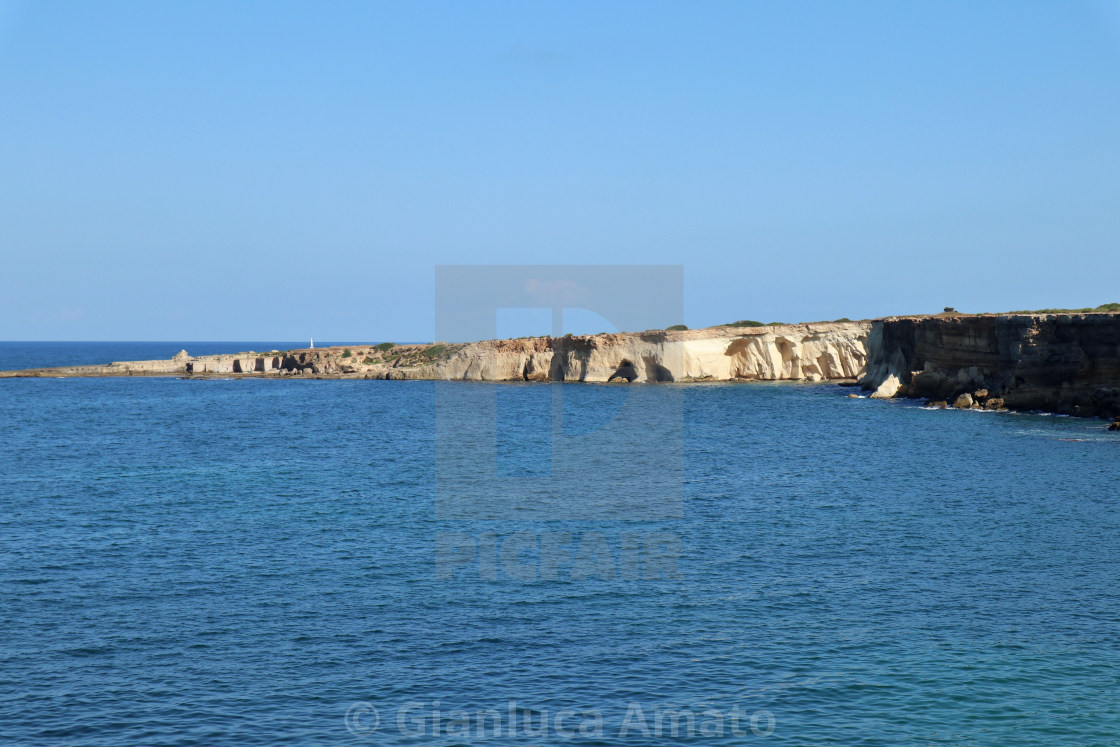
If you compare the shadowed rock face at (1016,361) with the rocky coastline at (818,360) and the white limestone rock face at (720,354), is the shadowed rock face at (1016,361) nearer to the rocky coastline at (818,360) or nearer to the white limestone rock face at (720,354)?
the rocky coastline at (818,360)

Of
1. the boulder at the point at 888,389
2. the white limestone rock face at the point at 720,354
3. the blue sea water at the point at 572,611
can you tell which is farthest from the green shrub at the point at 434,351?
the blue sea water at the point at 572,611

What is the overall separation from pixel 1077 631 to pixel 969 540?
7.72 metres

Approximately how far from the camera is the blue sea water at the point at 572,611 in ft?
51.2

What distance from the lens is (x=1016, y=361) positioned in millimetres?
63594

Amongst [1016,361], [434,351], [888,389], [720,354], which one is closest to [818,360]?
[720,354]

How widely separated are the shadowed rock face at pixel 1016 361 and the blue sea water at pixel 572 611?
1707 centimetres

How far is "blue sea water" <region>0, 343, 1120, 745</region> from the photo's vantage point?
15.6m

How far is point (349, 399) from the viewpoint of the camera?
298 ft

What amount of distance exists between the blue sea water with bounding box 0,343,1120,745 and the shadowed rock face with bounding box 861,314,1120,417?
17067 mm

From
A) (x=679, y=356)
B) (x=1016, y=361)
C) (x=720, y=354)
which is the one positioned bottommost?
(x=1016, y=361)

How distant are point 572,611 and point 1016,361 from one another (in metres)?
53.8

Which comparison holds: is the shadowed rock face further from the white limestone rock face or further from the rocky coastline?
the white limestone rock face

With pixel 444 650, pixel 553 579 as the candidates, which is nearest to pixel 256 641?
pixel 444 650

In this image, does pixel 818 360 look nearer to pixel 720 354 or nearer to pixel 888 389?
pixel 720 354
